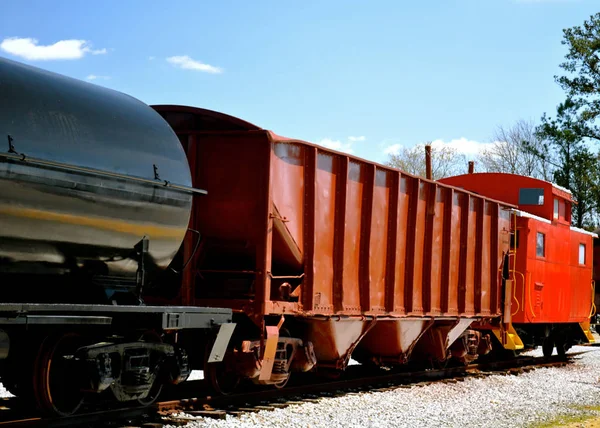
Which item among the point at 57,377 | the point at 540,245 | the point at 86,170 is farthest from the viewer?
the point at 540,245

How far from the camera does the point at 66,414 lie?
792 centimetres

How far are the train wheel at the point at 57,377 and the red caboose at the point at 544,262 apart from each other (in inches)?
435

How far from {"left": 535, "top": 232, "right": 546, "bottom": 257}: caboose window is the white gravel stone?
10.4 ft

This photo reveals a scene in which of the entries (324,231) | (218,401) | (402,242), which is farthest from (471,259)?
(218,401)

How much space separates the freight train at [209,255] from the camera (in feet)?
23.8

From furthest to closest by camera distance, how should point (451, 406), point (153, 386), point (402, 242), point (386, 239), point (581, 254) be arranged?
point (581, 254) < point (402, 242) < point (386, 239) < point (451, 406) < point (153, 386)

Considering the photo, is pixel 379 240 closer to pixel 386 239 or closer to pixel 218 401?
pixel 386 239

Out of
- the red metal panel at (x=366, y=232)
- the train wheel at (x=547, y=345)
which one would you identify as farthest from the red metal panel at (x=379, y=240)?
the train wheel at (x=547, y=345)

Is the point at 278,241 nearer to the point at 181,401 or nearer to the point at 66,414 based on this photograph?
the point at 181,401

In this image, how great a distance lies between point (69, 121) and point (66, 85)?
1.77ft

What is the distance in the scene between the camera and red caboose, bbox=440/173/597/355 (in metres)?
17.4

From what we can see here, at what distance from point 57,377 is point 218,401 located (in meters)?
2.59

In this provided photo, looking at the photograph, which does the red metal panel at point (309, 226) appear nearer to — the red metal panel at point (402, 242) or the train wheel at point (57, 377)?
the red metal panel at point (402, 242)

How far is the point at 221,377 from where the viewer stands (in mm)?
10438
